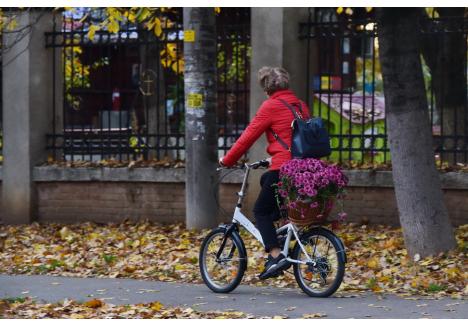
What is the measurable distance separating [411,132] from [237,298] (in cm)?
235

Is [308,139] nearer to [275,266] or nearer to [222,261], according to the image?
[275,266]

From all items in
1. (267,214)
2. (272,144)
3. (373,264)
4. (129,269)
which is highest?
(272,144)

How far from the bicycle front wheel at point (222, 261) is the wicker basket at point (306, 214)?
570 mm

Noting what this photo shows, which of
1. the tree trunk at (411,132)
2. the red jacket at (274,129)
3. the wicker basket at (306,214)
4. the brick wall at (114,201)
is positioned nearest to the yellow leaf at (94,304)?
the red jacket at (274,129)

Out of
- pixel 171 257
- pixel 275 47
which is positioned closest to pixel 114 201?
pixel 275 47

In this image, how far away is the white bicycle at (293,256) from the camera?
8734 millimetres

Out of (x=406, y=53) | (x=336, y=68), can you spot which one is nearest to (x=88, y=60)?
(x=336, y=68)

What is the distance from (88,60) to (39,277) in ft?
21.9

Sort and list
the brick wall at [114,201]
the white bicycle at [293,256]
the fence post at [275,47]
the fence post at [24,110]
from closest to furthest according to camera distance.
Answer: the white bicycle at [293,256], the fence post at [275,47], the brick wall at [114,201], the fence post at [24,110]

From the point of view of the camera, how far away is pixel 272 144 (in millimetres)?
9086

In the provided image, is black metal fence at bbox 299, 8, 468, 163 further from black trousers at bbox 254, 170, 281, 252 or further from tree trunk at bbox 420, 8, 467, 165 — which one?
black trousers at bbox 254, 170, 281, 252

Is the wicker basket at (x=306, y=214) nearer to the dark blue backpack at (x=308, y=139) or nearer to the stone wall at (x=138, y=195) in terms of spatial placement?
the dark blue backpack at (x=308, y=139)

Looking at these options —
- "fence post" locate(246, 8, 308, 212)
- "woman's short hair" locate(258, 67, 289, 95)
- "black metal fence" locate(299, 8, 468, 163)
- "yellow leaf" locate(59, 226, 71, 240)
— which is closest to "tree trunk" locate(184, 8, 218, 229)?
"fence post" locate(246, 8, 308, 212)
